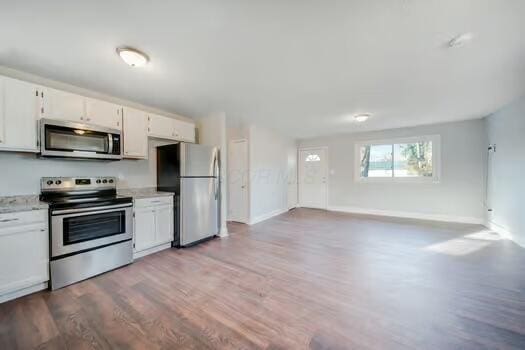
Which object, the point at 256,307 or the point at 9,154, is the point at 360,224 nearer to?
the point at 256,307

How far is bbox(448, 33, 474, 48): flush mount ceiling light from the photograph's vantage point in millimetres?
1719

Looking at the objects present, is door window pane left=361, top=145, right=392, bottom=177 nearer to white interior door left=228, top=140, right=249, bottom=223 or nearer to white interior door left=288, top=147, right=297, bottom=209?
white interior door left=288, top=147, right=297, bottom=209

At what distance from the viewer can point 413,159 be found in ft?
17.4

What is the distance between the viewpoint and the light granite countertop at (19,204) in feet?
6.17

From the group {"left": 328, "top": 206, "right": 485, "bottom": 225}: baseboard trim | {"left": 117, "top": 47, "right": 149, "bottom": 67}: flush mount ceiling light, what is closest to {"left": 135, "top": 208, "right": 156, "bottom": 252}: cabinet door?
{"left": 117, "top": 47, "right": 149, "bottom": 67}: flush mount ceiling light

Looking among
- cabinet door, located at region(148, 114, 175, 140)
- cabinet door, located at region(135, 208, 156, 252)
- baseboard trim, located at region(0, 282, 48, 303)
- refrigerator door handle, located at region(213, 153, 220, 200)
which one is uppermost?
cabinet door, located at region(148, 114, 175, 140)

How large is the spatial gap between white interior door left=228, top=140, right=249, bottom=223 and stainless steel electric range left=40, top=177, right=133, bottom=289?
2601 millimetres

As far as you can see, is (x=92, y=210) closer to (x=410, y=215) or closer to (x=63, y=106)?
(x=63, y=106)

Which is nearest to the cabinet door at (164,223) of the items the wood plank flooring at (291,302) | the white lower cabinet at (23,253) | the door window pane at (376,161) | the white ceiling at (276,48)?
the wood plank flooring at (291,302)

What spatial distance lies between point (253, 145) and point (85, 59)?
10.9ft

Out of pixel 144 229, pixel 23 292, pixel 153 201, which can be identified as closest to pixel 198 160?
pixel 153 201

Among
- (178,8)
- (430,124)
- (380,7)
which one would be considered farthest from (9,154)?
(430,124)

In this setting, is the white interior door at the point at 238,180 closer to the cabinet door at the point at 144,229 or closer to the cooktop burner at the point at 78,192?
the cabinet door at the point at 144,229

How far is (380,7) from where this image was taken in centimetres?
143
